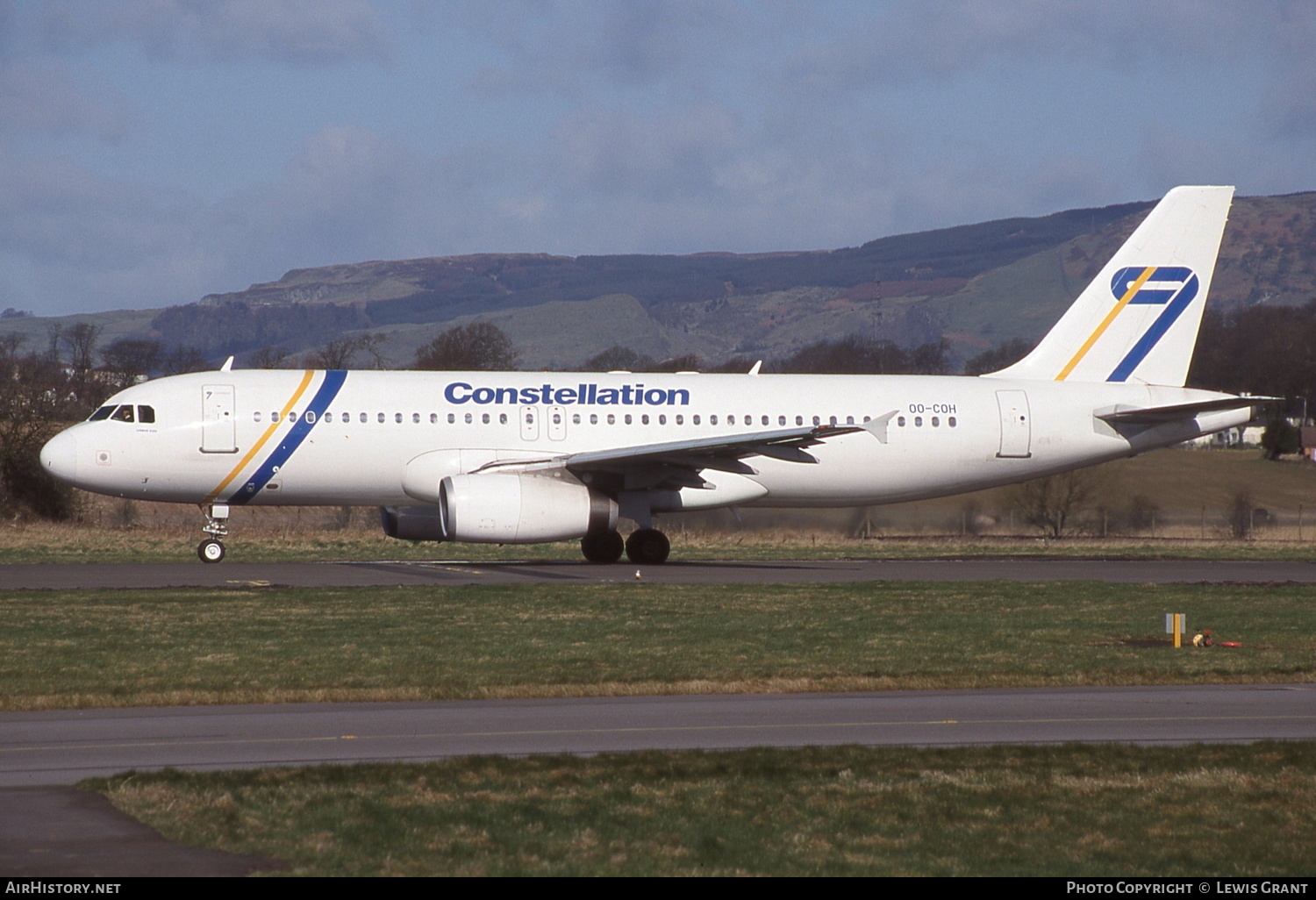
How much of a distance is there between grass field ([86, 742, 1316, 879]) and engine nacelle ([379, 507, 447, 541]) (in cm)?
1951

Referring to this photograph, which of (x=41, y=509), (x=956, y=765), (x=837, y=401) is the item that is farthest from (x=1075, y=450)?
(x=41, y=509)

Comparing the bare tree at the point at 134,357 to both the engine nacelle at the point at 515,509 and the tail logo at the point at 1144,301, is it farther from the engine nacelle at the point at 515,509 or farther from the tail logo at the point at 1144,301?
the tail logo at the point at 1144,301

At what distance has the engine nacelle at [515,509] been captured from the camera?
27.6 metres

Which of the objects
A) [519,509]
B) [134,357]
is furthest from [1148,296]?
[134,357]

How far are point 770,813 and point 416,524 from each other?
71.0 feet

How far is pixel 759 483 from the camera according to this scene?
103 feet

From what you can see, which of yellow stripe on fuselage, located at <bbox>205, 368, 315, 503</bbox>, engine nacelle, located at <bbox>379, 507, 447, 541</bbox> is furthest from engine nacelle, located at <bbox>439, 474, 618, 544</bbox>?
yellow stripe on fuselage, located at <bbox>205, 368, 315, 503</bbox>

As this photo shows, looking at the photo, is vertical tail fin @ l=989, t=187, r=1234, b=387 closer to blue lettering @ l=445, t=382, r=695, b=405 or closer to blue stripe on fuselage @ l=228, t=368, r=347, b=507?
blue lettering @ l=445, t=382, r=695, b=405

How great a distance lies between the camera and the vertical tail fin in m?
34.4

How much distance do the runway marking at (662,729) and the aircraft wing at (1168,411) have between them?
19576mm

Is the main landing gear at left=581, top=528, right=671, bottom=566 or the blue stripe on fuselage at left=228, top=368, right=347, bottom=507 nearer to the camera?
the blue stripe on fuselage at left=228, top=368, right=347, bottom=507

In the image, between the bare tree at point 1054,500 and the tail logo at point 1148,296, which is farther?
the bare tree at point 1054,500

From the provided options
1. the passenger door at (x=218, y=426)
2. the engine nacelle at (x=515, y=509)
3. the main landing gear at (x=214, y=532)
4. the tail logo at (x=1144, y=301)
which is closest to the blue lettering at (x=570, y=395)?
the engine nacelle at (x=515, y=509)
